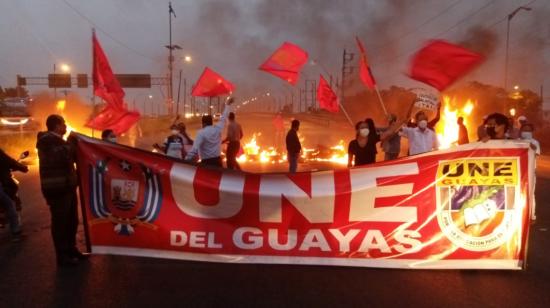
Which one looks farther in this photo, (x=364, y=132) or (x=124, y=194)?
(x=364, y=132)

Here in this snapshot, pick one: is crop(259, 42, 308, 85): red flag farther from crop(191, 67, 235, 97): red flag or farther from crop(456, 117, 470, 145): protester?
crop(456, 117, 470, 145): protester

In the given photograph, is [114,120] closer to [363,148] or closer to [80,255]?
[80,255]

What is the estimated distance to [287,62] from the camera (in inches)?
507

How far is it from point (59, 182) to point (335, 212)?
3.04 m

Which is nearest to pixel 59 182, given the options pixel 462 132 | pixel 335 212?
pixel 335 212

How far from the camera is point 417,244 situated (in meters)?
5.02

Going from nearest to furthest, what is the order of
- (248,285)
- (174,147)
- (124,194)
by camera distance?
(248,285)
(124,194)
(174,147)

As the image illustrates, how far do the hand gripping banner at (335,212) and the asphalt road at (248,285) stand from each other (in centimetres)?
16

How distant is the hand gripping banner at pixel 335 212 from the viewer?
5.01m

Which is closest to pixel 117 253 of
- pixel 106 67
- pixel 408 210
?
pixel 408 210

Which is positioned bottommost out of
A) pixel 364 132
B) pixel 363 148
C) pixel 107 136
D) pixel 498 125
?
pixel 363 148

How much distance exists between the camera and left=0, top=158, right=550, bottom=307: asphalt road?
168 inches

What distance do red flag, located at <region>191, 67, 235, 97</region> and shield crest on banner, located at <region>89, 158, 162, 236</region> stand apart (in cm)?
737

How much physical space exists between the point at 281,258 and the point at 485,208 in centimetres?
223
